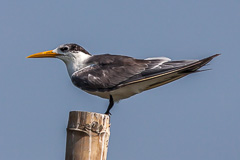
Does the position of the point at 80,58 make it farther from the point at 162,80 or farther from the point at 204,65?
the point at 204,65

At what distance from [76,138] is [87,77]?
9.52 ft

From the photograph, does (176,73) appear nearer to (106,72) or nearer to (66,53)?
(106,72)

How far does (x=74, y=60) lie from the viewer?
9.47m

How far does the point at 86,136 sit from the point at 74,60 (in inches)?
158

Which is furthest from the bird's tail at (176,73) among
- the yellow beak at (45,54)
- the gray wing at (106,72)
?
the yellow beak at (45,54)

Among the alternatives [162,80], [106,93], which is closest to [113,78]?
[106,93]

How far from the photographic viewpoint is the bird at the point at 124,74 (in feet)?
27.1

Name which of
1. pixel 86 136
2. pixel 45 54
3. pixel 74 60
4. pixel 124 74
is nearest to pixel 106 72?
pixel 124 74

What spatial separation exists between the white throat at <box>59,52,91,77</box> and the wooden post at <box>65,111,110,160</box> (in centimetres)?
357

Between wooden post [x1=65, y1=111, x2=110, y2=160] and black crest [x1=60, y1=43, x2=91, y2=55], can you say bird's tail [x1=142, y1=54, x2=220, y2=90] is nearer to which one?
black crest [x1=60, y1=43, x2=91, y2=55]

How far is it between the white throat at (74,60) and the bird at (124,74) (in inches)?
5.0

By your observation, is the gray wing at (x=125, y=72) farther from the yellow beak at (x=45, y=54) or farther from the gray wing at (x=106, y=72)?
the yellow beak at (x=45, y=54)

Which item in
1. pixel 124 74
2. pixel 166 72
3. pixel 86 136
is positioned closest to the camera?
pixel 86 136

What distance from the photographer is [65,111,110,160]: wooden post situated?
18.3 ft
